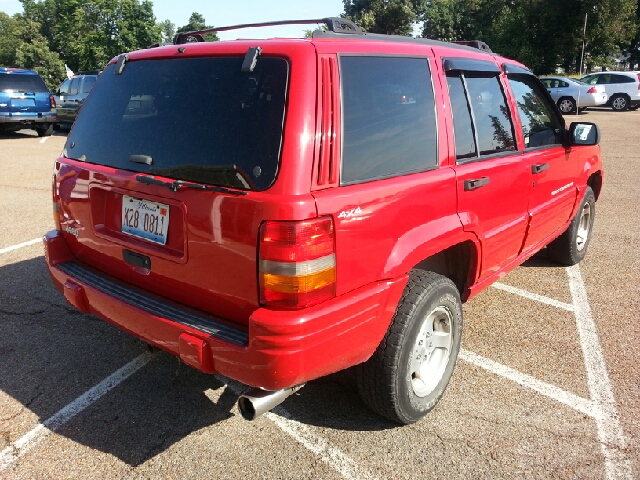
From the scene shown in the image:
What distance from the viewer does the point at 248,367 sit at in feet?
7.24

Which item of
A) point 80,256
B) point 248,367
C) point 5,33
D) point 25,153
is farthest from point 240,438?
point 5,33

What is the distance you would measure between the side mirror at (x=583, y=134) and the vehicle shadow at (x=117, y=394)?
266 centimetres

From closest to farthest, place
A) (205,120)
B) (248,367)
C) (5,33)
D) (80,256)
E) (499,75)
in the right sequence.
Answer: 1. (248,367)
2. (205,120)
3. (80,256)
4. (499,75)
5. (5,33)

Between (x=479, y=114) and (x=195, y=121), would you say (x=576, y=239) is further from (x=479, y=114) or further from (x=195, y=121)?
(x=195, y=121)

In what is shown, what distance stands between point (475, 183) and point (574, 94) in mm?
22364

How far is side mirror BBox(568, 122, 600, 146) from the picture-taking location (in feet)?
13.7

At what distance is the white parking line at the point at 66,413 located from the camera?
8.71ft

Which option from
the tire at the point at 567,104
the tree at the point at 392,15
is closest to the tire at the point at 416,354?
the tire at the point at 567,104

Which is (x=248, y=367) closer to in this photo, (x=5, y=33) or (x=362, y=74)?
(x=362, y=74)

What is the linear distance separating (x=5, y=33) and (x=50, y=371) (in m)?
99.9

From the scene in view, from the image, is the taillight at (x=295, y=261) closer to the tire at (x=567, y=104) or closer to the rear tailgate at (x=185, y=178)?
the rear tailgate at (x=185, y=178)

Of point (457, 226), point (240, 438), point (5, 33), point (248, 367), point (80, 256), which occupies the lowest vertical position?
point (240, 438)

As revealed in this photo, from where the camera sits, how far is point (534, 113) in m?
4.04

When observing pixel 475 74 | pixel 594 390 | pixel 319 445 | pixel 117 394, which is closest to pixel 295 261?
pixel 319 445
